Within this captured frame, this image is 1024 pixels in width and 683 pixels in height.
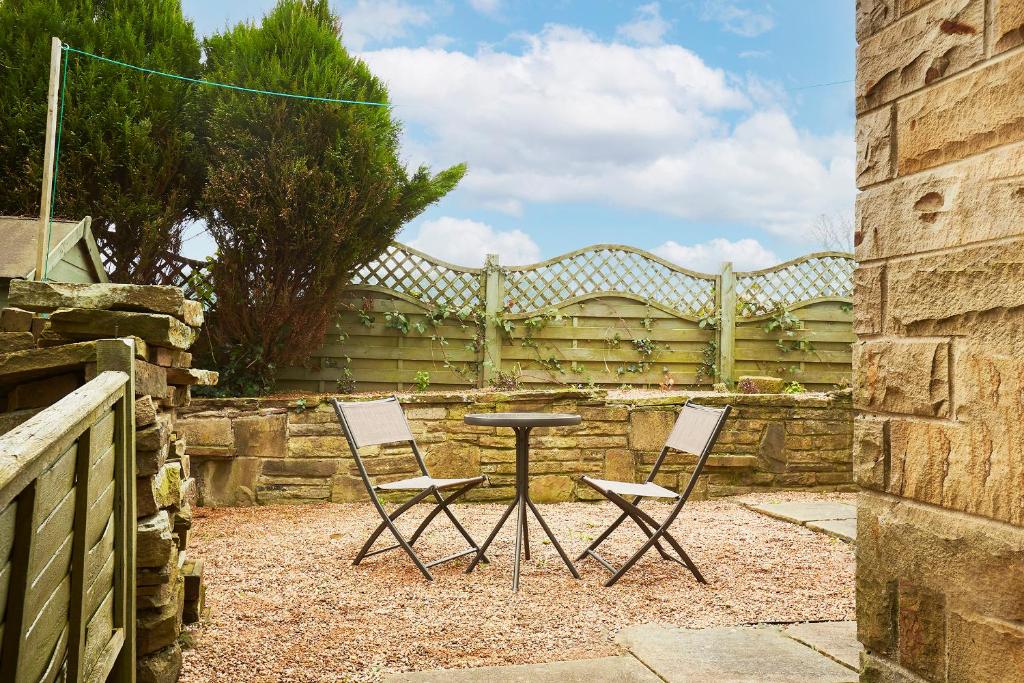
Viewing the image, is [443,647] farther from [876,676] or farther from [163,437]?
[876,676]

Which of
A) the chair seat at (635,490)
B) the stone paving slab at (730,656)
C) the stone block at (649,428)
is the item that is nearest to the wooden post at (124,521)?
the stone paving slab at (730,656)

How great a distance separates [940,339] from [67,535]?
5.63 feet

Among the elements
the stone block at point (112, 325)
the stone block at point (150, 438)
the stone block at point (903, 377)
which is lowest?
the stone block at point (150, 438)

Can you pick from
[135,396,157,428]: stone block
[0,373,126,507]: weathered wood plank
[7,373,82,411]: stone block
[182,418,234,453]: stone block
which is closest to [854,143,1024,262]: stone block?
[0,373,126,507]: weathered wood plank

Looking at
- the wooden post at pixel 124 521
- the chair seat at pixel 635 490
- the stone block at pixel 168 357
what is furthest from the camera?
the chair seat at pixel 635 490

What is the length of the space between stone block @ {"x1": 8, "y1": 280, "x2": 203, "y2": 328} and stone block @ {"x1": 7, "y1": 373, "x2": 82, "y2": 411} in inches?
12.2

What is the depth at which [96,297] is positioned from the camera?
2865 mm

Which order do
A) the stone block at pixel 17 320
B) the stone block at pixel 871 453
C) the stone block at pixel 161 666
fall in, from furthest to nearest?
the stone block at pixel 17 320, the stone block at pixel 161 666, the stone block at pixel 871 453

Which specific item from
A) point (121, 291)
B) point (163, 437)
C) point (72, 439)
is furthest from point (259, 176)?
point (72, 439)

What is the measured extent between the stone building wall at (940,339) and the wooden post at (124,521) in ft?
5.96

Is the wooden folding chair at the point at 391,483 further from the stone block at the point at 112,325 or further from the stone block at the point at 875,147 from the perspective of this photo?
the stone block at the point at 875,147

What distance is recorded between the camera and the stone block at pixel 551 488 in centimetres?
591

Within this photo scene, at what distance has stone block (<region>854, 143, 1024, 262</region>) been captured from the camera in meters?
1.40

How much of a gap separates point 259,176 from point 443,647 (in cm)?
407
